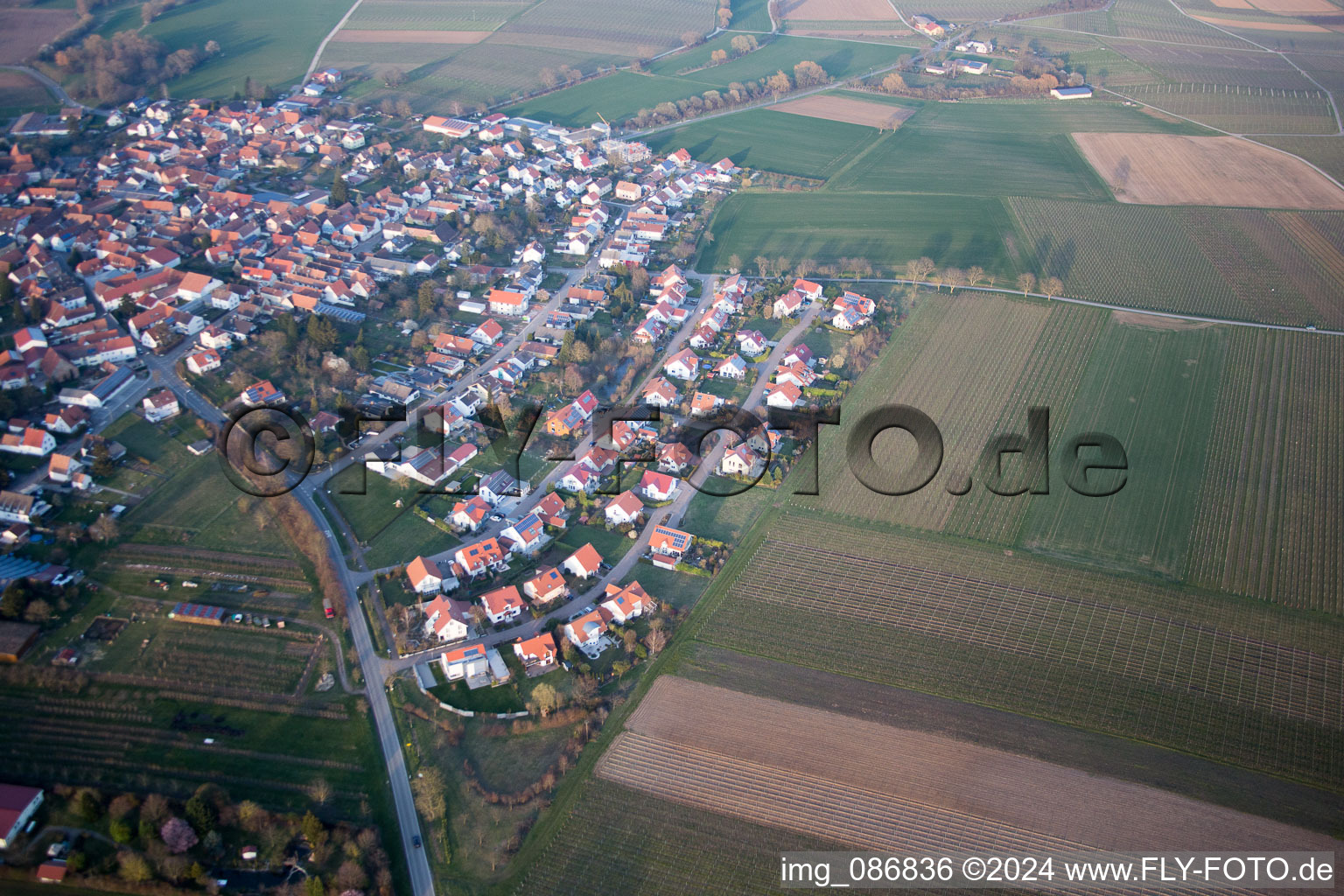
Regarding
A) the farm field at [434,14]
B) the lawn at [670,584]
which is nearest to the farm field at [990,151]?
the lawn at [670,584]

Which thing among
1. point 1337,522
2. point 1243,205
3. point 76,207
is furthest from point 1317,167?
point 76,207

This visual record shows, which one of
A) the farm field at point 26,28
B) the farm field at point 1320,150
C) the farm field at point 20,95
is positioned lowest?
the farm field at point 1320,150

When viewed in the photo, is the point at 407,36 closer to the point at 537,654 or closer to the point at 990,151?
the point at 990,151

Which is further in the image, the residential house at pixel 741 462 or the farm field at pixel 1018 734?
the residential house at pixel 741 462

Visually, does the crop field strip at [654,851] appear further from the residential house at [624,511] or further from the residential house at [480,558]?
the residential house at [624,511]

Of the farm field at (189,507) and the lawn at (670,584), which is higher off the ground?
the farm field at (189,507)

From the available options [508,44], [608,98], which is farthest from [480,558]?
[508,44]

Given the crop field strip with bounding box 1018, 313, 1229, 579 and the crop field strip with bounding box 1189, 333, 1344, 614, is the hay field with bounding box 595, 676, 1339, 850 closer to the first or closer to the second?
the crop field strip with bounding box 1018, 313, 1229, 579
